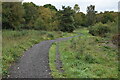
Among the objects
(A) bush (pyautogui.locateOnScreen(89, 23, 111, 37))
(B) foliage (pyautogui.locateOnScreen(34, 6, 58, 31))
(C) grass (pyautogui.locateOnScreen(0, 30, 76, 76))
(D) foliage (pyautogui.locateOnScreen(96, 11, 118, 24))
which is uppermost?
(D) foliage (pyautogui.locateOnScreen(96, 11, 118, 24))

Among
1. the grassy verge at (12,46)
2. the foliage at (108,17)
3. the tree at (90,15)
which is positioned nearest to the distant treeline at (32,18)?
the foliage at (108,17)

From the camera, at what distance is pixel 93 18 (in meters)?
65.4

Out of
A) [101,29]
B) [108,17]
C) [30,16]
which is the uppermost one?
[108,17]

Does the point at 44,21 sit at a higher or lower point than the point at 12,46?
higher

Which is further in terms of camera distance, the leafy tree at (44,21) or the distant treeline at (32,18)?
the leafy tree at (44,21)

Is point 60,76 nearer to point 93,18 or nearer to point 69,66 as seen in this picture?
A: point 69,66

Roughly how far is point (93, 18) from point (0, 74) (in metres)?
61.5

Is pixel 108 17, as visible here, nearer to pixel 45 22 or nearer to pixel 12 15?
pixel 45 22

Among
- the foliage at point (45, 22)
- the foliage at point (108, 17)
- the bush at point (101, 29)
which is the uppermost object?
the foliage at point (108, 17)

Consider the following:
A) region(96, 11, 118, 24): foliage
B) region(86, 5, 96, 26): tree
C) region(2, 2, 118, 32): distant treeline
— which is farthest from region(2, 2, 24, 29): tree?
region(86, 5, 96, 26): tree

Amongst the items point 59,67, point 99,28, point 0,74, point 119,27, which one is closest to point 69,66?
point 59,67

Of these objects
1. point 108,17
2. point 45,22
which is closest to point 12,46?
point 45,22

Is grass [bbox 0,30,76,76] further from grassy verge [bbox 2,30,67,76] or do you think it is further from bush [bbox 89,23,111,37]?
bush [bbox 89,23,111,37]

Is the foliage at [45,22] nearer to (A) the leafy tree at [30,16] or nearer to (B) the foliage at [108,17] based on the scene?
(A) the leafy tree at [30,16]
